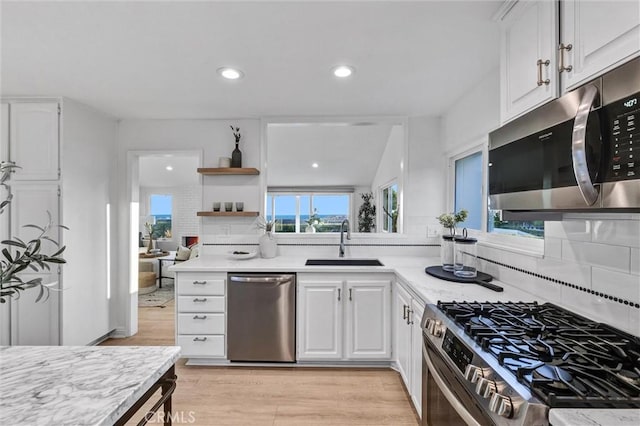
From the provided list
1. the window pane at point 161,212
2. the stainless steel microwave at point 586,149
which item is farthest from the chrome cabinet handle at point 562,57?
the window pane at point 161,212

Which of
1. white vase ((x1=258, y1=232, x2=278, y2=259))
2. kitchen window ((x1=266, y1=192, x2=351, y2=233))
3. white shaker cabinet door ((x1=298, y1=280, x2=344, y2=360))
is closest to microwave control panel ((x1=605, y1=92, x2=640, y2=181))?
white shaker cabinet door ((x1=298, y1=280, x2=344, y2=360))

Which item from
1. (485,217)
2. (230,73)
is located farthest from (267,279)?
(485,217)

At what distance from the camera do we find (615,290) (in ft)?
3.85

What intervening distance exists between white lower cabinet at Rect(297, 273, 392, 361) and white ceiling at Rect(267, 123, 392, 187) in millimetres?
2985

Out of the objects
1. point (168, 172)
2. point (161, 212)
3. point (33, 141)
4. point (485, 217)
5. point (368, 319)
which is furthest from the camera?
point (161, 212)

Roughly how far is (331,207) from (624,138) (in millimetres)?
7059

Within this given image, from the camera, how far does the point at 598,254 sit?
4.10 ft

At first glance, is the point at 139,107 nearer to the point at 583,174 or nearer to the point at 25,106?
the point at 25,106

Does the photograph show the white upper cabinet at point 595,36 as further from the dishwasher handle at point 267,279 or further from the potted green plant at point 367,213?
the potted green plant at point 367,213

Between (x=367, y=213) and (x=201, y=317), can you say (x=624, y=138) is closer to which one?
(x=201, y=317)

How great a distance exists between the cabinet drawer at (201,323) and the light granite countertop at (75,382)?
1.64m

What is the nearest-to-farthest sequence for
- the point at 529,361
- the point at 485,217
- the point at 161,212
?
the point at 529,361
the point at 485,217
the point at 161,212

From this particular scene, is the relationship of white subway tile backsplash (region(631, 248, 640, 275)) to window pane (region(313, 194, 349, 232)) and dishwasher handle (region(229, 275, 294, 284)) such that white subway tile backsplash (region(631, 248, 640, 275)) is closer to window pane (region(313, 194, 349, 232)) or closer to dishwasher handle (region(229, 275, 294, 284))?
dishwasher handle (region(229, 275, 294, 284))

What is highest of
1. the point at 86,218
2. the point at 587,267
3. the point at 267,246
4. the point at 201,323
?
the point at 86,218
